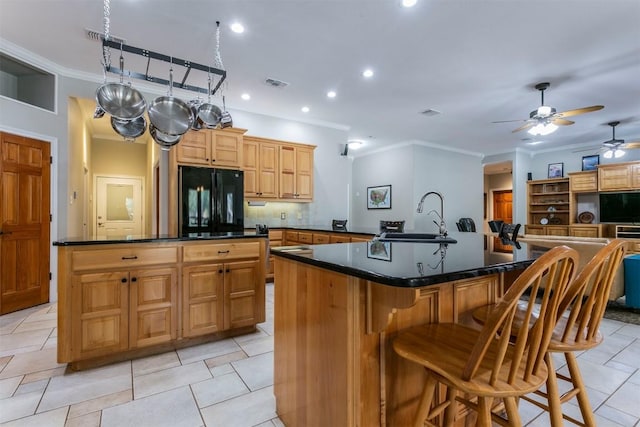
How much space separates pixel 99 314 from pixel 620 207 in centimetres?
942

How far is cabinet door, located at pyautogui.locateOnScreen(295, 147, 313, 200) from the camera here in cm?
549

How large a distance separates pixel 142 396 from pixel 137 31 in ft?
10.5

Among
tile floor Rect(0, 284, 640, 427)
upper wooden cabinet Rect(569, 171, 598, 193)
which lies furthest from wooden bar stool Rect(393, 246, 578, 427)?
upper wooden cabinet Rect(569, 171, 598, 193)

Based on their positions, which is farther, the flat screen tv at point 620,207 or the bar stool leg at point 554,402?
the flat screen tv at point 620,207

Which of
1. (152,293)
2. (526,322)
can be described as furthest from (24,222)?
(526,322)

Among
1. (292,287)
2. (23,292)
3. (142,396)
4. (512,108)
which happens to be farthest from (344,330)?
(512,108)

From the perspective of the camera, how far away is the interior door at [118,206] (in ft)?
23.6

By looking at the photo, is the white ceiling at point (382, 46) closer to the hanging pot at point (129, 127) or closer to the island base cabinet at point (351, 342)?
the hanging pot at point (129, 127)

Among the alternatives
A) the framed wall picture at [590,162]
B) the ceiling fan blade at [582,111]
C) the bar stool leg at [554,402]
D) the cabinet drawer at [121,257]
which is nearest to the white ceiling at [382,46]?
the ceiling fan blade at [582,111]

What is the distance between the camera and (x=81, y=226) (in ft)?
17.3

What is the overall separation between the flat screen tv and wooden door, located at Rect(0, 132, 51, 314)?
34.0 feet

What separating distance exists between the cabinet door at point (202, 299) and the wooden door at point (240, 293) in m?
0.05

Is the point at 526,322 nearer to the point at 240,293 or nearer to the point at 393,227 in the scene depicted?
the point at 240,293

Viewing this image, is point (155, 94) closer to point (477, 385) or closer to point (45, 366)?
point (45, 366)
